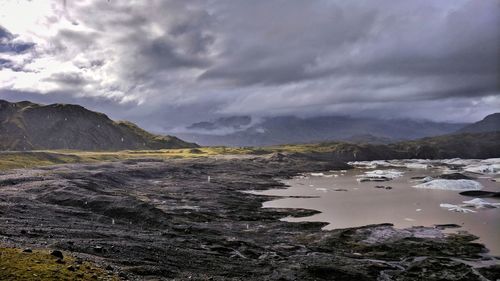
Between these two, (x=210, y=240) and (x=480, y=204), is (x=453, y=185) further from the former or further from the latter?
(x=210, y=240)

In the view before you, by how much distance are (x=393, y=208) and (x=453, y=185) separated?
3995 centimetres

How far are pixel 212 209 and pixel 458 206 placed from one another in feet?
160

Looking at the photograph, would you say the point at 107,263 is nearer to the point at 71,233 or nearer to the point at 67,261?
the point at 67,261

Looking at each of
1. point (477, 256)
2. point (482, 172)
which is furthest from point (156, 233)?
point (482, 172)

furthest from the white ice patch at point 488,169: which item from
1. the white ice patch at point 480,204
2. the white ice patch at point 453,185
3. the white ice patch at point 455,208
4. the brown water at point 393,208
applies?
the white ice patch at point 455,208

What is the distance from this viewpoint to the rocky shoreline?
1490 inches

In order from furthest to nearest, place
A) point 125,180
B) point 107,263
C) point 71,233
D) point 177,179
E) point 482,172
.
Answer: point 482,172, point 177,179, point 125,180, point 71,233, point 107,263

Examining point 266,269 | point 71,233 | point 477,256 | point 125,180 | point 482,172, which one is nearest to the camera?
point 266,269

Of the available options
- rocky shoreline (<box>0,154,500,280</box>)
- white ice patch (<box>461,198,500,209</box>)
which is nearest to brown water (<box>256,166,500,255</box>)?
white ice patch (<box>461,198,500,209</box>)

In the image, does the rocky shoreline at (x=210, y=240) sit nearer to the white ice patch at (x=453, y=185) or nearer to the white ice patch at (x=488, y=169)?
the white ice patch at (x=453, y=185)

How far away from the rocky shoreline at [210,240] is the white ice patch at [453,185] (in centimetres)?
5691

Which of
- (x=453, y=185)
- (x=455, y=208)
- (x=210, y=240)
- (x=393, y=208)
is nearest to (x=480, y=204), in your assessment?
(x=455, y=208)

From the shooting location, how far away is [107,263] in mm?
32500

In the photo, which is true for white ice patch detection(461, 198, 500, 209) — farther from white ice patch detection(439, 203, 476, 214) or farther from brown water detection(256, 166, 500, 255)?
brown water detection(256, 166, 500, 255)
